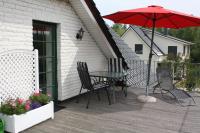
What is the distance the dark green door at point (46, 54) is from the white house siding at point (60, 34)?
132 mm

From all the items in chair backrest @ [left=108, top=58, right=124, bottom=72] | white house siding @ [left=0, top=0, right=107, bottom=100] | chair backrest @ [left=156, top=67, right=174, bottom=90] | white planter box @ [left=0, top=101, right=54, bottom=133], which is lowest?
white planter box @ [left=0, top=101, right=54, bottom=133]

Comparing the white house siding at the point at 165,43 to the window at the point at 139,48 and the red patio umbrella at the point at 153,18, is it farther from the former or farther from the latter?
the red patio umbrella at the point at 153,18

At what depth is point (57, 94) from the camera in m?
6.09

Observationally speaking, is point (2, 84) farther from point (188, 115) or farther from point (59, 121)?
point (188, 115)

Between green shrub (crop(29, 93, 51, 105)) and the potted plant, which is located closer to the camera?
the potted plant

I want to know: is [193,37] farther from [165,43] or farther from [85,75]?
[85,75]

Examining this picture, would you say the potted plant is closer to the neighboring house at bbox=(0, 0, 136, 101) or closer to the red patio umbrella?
the neighboring house at bbox=(0, 0, 136, 101)

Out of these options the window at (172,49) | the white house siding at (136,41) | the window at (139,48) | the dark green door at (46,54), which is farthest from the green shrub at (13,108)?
the window at (172,49)

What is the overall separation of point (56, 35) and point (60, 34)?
114 mm

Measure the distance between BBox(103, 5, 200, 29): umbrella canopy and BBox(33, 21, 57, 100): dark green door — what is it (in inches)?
62.8

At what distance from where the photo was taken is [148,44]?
87.2 feet

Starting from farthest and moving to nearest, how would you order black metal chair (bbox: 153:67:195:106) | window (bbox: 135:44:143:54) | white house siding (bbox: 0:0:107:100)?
window (bbox: 135:44:143:54) → black metal chair (bbox: 153:67:195:106) → white house siding (bbox: 0:0:107:100)

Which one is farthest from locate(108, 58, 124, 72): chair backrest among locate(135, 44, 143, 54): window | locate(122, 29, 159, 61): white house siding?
locate(135, 44, 143, 54): window

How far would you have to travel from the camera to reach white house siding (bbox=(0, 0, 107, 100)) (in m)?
4.58
